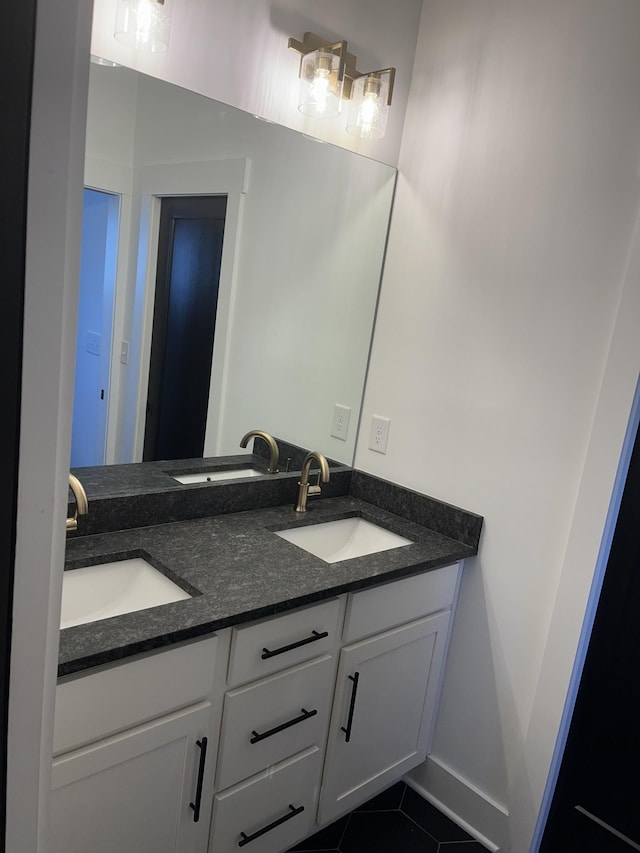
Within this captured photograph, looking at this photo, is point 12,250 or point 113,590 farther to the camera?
point 113,590

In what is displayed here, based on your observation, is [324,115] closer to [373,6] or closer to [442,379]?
[373,6]

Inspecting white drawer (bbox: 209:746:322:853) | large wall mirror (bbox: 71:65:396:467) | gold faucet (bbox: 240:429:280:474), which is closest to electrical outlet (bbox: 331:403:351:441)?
large wall mirror (bbox: 71:65:396:467)

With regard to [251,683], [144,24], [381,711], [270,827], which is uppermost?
[144,24]

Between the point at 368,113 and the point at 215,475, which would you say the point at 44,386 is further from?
the point at 368,113

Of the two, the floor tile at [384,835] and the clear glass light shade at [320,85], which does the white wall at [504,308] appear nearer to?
the floor tile at [384,835]

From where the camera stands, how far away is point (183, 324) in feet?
5.97

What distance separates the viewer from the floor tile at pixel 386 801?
2.01 m

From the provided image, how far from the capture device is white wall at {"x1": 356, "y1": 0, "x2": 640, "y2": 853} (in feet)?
5.43

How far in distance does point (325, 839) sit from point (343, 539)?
0.86 meters

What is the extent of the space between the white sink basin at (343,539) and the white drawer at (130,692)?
0.64 metres

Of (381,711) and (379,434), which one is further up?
(379,434)

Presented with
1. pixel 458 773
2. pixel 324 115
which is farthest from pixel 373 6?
pixel 458 773

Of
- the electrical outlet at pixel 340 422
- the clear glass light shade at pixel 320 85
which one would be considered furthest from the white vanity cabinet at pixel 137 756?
the clear glass light shade at pixel 320 85

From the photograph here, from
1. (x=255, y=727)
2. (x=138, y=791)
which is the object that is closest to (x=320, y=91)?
(x=255, y=727)
